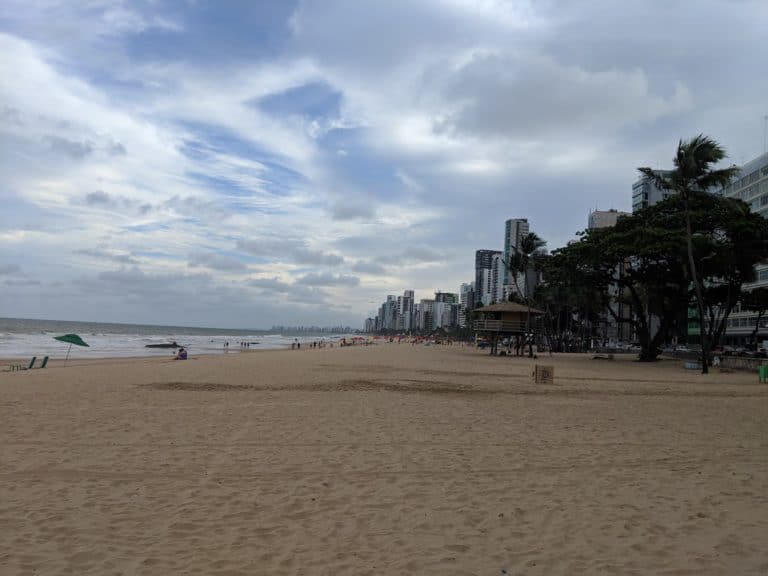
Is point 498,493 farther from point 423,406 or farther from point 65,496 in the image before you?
point 423,406

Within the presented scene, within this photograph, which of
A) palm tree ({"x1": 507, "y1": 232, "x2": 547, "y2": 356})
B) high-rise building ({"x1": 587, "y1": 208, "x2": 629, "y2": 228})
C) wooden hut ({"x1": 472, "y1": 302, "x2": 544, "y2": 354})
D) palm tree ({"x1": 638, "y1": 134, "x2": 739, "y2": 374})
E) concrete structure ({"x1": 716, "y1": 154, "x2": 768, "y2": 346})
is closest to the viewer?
palm tree ({"x1": 638, "y1": 134, "x2": 739, "y2": 374})

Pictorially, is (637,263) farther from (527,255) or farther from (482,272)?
(482,272)

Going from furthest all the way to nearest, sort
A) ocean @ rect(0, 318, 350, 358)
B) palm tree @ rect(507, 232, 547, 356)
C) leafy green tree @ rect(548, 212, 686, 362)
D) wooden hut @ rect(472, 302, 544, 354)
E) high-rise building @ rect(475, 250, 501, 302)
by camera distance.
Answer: high-rise building @ rect(475, 250, 501, 302), palm tree @ rect(507, 232, 547, 356), wooden hut @ rect(472, 302, 544, 354), ocean @ rect(0, 318, 350, 358), leafy green tree @ rect(548, 212, 686, 362)

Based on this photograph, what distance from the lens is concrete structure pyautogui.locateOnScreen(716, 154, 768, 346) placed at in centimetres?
6591

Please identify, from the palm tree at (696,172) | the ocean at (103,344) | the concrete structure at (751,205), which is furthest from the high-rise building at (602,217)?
the palm tree at (696,172)

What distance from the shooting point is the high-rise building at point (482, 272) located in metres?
179

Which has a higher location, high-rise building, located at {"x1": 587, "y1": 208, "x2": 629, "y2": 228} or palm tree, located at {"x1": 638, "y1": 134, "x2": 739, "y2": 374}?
high-rise building, located at {"x1": 587, "y1": 208, "x2": 629, "y2": 228}

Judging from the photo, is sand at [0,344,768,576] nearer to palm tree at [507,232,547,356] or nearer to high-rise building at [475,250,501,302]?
palm tree at [507,232,547,356]

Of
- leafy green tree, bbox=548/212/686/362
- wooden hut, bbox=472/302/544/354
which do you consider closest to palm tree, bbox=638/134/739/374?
leafy green tree, bbox=548/212/686/362

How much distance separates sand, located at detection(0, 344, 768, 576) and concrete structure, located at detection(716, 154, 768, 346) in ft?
221

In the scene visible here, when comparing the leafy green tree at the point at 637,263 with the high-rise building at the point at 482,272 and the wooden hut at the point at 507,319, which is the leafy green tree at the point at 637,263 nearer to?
the wooden hut at the point at 507,319

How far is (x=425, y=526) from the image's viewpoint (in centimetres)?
476

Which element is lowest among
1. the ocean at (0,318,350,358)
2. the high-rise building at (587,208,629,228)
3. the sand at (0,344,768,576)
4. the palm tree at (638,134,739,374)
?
the ocean at (0,318,350,358)

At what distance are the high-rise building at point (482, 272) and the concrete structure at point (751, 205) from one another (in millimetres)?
97292
